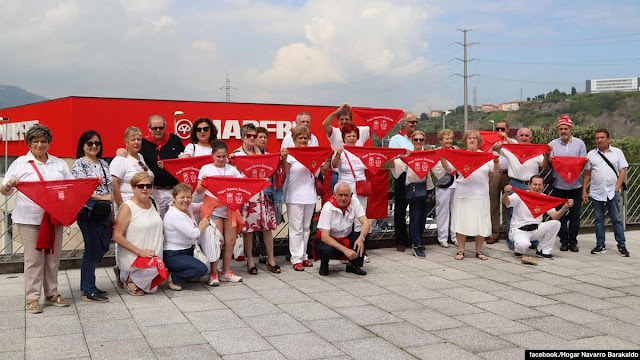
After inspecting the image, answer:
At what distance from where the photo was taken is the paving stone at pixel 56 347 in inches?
184

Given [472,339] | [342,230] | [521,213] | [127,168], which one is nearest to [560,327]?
[472,339]

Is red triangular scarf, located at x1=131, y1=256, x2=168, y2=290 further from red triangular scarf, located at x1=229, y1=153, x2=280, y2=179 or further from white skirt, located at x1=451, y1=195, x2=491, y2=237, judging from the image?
white skirt, located at x1=451, y1=195, x2=491, y2=237

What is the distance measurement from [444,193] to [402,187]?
0.68 m

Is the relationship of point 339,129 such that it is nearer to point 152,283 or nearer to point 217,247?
point 217,247

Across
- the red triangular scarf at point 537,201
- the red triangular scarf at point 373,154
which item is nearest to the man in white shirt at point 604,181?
the red triangular scarf at point 537,201

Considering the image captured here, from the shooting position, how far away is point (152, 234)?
6672mm

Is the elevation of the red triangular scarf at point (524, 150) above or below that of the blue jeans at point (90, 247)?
above

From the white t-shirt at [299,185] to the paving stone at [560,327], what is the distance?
3.25 meters

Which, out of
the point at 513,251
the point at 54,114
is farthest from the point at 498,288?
the point at 54,114

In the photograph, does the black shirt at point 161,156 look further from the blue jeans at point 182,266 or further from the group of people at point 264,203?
the blue jeans at point 182,266

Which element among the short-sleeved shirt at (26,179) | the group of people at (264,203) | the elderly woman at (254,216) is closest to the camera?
the short-sleeved shirt at (26,179)

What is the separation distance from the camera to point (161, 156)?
7.31 meters

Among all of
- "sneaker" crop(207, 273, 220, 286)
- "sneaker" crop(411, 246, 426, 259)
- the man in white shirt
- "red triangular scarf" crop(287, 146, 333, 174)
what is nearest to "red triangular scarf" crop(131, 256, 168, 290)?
"sneaker" crop(207, 273, 220, 286)

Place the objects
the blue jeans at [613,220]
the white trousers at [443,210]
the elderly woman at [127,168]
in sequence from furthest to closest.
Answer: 1. the white trousers at [443,210]
2. the blue jeans at [613,220]
3. the elderly woman at [127,168]
